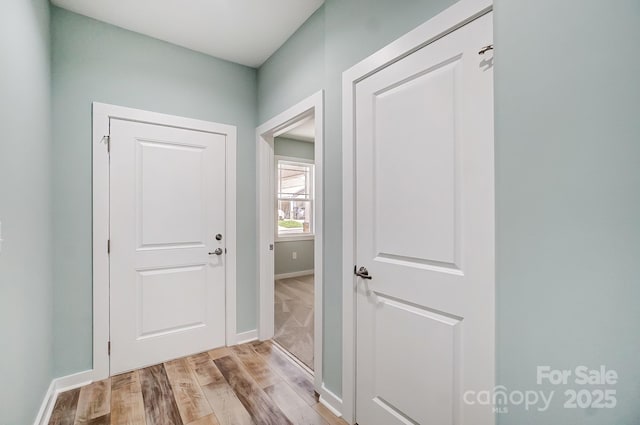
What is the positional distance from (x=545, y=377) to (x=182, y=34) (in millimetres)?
3089

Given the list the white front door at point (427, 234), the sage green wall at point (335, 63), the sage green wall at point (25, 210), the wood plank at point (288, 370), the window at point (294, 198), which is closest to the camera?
the white front door at point (427, 234)

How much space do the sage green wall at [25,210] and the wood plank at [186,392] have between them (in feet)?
2.40

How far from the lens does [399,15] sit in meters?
1.39

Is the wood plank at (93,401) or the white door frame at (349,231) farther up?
the white door frame at (349,231)

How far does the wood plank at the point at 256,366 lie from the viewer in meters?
2.08

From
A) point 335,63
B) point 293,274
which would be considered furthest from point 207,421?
point 293,274

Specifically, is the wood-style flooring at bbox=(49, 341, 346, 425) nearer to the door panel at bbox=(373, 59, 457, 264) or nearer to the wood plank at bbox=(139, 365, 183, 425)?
the wood plank at bbox=(139, 365, 183, 425)

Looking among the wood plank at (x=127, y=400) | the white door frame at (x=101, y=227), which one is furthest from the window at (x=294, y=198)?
the wood plank at (x=127, y=400)

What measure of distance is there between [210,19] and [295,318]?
306cm

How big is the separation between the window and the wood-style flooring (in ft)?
10.4

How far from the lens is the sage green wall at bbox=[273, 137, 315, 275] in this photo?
526 cm

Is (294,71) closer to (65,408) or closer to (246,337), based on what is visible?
(246,337)

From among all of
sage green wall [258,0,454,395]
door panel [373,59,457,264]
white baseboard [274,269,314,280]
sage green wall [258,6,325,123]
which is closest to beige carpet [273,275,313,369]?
white baseboard [274,269,314,280]

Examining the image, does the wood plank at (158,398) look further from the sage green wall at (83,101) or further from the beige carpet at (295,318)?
the beige carpet at (295,318)
